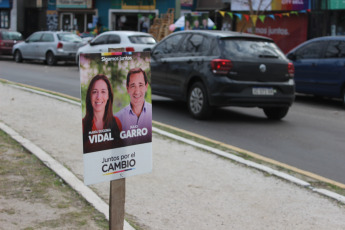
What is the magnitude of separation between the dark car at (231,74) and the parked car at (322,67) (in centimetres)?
289

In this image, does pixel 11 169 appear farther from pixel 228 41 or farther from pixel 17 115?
pixel 228 41

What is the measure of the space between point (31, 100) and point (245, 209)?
298 inches

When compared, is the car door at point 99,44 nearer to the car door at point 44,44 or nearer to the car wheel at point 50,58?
the car wheel at point 50,58

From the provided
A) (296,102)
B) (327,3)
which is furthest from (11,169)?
(327,3)

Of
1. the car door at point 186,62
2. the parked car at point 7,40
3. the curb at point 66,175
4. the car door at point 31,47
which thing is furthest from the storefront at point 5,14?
the curb at point 66,175

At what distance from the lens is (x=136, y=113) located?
376cm

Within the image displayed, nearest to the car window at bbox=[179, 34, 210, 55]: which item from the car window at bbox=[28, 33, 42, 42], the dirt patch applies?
the dirt patch

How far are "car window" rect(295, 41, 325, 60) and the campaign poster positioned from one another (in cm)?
1062

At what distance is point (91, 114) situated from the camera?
350 cm

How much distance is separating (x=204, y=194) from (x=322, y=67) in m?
8.71

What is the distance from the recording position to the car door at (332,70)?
12.8 meters

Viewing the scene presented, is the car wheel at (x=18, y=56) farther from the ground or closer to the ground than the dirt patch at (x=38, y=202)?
farther from the ground

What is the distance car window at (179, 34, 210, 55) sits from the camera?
10.4 m

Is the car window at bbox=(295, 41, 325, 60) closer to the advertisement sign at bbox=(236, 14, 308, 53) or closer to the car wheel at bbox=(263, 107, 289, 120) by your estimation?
the car wheel at bbox=(263, 107, 289, 120)
